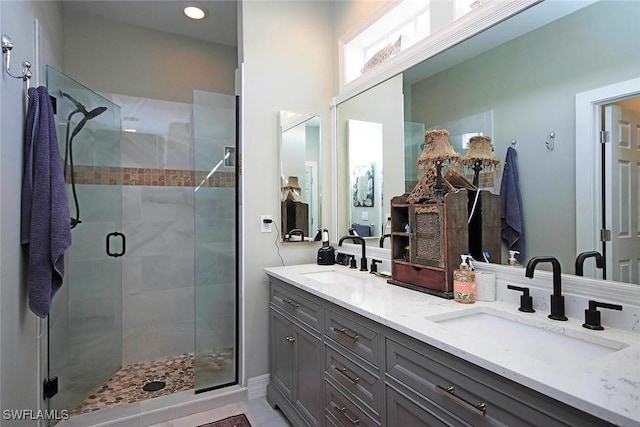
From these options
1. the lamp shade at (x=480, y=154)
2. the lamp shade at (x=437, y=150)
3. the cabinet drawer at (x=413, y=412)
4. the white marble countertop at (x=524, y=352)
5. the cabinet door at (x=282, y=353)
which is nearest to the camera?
the white marble countertop at (x=524, y=352)

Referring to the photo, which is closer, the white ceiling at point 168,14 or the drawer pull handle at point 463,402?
the drawer pull handle at point 463,402

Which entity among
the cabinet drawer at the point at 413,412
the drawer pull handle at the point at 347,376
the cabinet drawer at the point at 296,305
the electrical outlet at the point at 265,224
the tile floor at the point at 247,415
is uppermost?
the electrical outlet at the point at 265,224

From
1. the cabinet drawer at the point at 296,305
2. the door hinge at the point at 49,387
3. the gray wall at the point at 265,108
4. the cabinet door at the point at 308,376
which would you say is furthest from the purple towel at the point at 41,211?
the cabinet door at the point at 308,376

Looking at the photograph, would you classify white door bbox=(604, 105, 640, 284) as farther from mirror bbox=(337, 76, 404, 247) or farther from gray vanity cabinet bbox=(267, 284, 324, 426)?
gray vanity cabinet bbox=(267, 284, 324, 426)

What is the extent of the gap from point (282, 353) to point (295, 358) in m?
0.21

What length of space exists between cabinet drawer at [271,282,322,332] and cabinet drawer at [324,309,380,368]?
0.35 ft

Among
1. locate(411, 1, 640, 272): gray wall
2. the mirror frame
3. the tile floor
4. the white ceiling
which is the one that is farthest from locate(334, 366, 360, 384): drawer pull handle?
the white ceiling

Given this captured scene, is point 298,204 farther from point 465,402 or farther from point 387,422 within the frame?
point 465,402

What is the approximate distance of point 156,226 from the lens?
303 cm

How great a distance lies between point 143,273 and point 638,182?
330cm

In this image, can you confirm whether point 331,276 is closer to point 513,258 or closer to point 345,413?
point 345,413

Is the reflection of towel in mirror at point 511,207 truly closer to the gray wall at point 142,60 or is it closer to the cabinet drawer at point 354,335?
the cabinet drawer at point 354,335

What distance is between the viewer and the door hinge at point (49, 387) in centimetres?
198

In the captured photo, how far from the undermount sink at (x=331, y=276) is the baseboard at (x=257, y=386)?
0.86m
